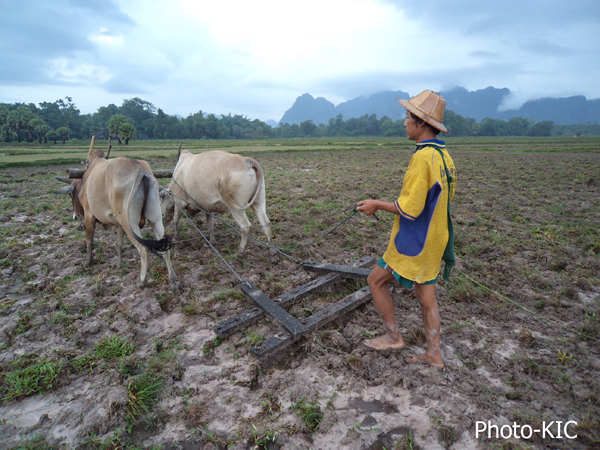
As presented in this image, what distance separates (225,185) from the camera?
18.6 feet

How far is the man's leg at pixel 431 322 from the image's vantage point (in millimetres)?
2844

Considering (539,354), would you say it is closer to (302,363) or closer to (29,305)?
(302,363)

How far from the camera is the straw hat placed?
8.49 feet

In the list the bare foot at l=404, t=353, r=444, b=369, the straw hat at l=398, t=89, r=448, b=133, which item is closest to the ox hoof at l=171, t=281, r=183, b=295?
the bare foot at l=404, t=353, r=444, b=369

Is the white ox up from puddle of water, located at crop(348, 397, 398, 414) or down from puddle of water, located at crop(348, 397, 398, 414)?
up

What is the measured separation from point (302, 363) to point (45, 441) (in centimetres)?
217

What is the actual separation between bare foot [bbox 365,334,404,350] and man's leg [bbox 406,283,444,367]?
27 cm

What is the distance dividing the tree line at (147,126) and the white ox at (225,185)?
34.6m

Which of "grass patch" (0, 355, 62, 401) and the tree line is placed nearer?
"grass patch" (0, 355, 62, 401)

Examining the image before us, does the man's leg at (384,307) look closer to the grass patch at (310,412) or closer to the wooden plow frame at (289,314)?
the wooden plow frame at (289,314)

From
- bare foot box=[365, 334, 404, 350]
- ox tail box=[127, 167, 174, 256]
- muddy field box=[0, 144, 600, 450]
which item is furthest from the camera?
ox tail box=[127, 167, 174, 256]

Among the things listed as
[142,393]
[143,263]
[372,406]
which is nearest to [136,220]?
[143,263]

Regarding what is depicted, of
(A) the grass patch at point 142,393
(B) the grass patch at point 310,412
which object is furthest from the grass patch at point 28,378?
(B) the grass patch at point 310,412

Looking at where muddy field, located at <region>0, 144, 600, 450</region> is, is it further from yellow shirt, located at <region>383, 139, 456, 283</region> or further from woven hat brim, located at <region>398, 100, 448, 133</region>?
woven hat brim, located at <region>398, 100, 448, 133</region>
